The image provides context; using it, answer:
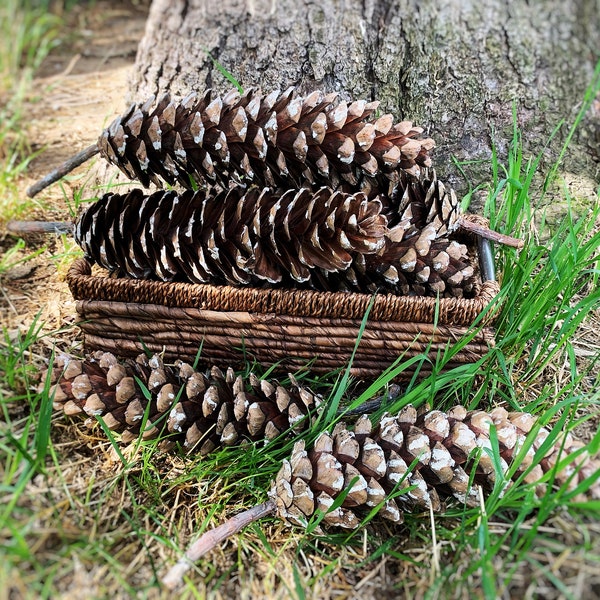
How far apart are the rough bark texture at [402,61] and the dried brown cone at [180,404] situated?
29.8 inches

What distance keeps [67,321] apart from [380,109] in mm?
905

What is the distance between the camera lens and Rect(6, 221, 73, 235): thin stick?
140 centimetres

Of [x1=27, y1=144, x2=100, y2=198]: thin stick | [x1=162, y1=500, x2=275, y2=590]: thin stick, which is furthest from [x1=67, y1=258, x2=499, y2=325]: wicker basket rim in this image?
[x1=162, y1=500, x2=275, y2=590]: thin stick

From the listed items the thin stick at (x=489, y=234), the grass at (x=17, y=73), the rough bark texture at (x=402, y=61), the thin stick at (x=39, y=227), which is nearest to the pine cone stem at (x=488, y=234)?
the thin stick at (x=489, y=234)

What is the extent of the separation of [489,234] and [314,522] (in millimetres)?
668

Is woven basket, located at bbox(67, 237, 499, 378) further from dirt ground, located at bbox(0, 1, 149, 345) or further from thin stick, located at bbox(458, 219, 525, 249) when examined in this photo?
dirt ground, located at bbox(0, 1, 149, 345)

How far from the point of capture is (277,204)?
115cm

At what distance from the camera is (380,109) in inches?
61.4

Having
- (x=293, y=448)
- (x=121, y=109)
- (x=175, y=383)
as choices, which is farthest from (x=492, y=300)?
(x=121, y=109)

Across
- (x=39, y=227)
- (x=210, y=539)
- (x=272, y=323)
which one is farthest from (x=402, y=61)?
(x=210, y=539)

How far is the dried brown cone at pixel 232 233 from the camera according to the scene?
1.12 meters

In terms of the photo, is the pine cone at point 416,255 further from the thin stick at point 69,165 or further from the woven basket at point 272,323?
the thin stick at point 69,165

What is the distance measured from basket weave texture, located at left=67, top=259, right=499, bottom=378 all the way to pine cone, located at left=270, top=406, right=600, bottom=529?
194 mm

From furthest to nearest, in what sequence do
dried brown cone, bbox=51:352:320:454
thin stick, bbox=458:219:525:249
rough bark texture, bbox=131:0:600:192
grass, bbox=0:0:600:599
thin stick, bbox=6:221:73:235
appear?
rough bark texture, bbox=131:0:600:192 < thin stick, bbox=6:221:73:235 < thin stick, bbox=458:219:525:249 < dried brown cone, bbox=51:352:320:454 < grass, bbox=0:0:600:599
